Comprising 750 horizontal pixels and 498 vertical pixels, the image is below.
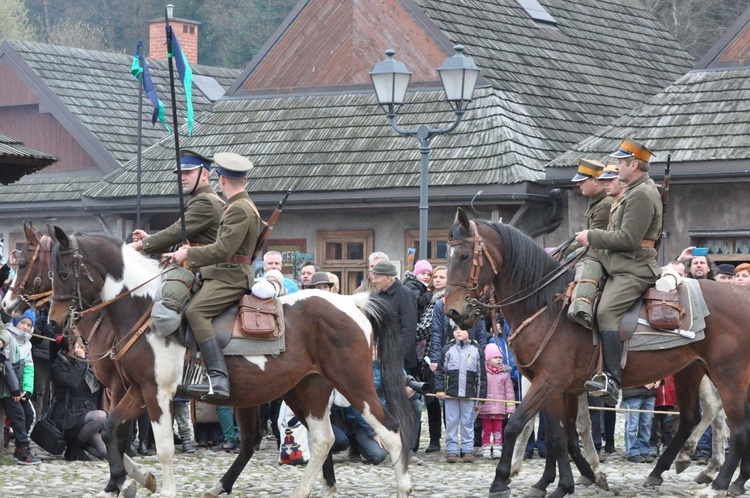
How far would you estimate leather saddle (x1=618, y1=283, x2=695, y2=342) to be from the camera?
11258 mm

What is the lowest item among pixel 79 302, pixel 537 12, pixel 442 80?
pixel 79 302

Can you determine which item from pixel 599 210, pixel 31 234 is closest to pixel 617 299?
pixel 599 210

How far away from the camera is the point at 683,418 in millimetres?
12352

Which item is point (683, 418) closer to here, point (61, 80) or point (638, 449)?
point (638, 449)

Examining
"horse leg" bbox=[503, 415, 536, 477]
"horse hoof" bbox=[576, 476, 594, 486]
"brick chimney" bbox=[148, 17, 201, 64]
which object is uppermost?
"brick chimney" bbox=[148, 17, 201, 64]

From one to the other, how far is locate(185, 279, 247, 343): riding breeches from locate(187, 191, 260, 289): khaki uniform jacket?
0.19 feet

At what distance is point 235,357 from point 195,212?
123 cm

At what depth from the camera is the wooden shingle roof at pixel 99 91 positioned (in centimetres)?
2919

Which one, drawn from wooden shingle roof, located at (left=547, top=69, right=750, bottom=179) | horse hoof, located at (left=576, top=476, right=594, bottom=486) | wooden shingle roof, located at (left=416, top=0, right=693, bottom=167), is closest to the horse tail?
horse hoof, located at (left=576, top=476, right=594, bottom=486)

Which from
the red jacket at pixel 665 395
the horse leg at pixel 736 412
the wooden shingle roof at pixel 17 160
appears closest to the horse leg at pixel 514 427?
the horse leg at pixel 736 412

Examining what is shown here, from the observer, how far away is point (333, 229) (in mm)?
24016

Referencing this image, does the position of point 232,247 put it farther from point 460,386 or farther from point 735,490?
point 735,490

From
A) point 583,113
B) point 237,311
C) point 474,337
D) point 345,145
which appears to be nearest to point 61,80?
point 345,145

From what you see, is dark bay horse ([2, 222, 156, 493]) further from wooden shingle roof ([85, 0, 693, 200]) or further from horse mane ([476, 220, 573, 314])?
wooden shingle roof ([85, 0, 693, 200])
